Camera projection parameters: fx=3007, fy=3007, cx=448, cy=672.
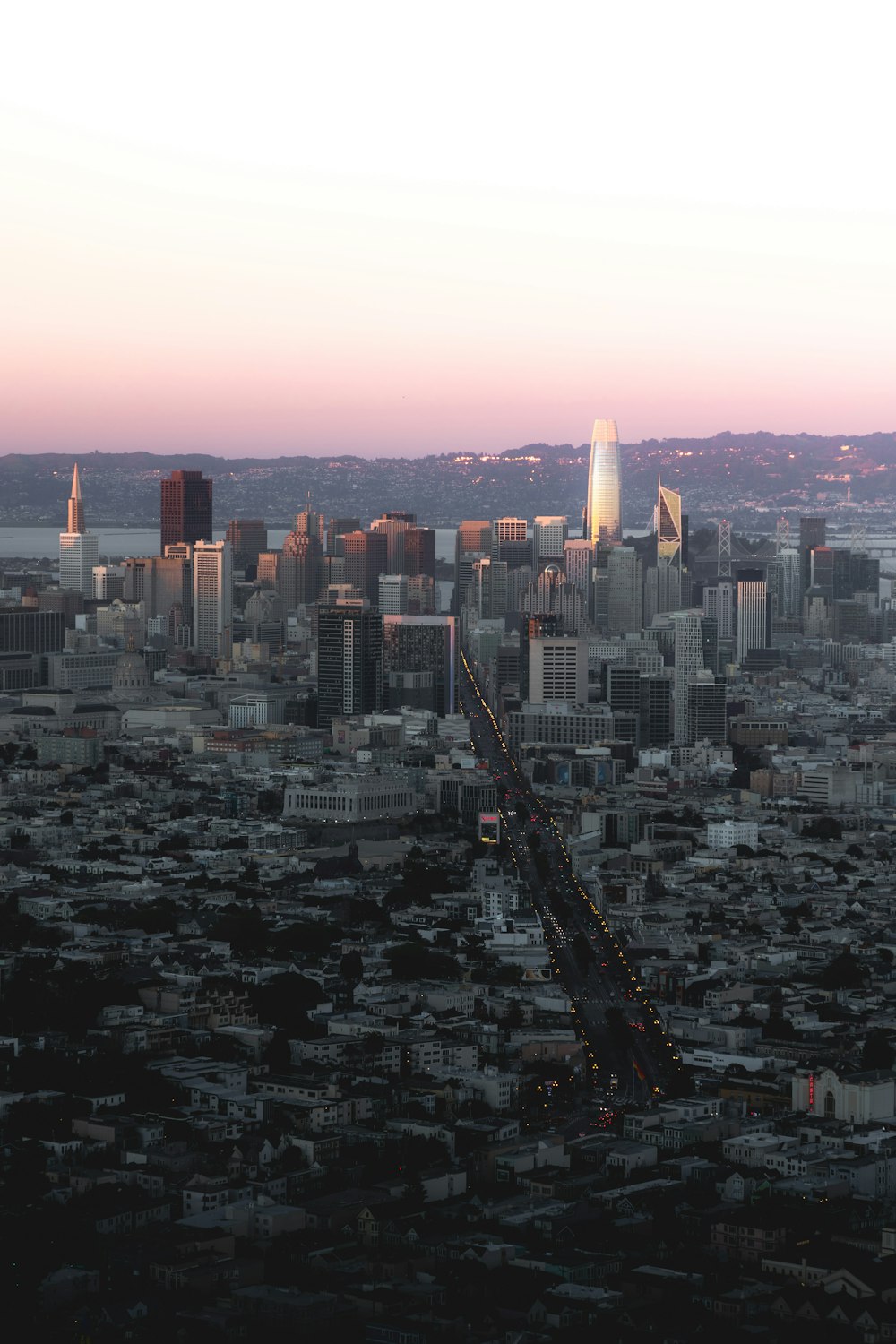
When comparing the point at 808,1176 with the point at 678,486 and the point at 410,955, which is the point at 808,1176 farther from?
the point at 678,486

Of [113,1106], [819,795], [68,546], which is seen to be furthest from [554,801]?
[68,546]

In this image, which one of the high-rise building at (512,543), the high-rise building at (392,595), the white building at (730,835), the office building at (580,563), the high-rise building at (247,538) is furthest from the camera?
the high-rise building at (247,538)

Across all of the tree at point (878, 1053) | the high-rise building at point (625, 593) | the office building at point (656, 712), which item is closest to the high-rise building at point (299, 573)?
the high-rise building at point (625, 593)

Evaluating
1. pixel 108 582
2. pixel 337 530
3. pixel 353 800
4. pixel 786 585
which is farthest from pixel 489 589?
pixel 353 800

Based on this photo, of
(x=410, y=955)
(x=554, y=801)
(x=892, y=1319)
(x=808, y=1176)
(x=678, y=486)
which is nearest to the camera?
(x=892, y=1319)

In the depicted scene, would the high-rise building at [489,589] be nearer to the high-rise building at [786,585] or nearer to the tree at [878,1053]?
the high-rise building at [786,585]

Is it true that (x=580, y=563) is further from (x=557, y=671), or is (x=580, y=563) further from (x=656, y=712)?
(x=656, y=712)
